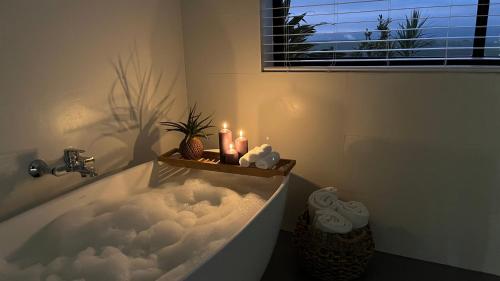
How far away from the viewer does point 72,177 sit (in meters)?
1.82

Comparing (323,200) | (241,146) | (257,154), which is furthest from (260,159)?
(323,200)

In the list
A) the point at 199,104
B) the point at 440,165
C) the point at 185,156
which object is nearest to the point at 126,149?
the point at 185,156

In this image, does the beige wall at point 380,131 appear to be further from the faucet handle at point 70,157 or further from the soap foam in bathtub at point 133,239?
the faucet handle at point 70,157

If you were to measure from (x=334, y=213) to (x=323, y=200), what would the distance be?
0.13 m

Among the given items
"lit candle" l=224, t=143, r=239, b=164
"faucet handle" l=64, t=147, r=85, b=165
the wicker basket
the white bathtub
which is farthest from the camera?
"lit candle" l=224, t=143, r=239, b=164

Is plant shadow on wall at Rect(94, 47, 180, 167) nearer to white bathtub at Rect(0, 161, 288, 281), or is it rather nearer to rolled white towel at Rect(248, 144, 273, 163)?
white bathtub at Rect(0, 161, 288, 281)

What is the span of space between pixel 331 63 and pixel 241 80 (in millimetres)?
534

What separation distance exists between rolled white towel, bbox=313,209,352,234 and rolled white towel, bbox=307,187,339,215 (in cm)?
6

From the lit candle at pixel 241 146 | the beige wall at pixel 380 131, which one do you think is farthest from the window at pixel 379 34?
the lit candle at pixel 241 146

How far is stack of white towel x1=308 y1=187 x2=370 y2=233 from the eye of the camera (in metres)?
1.88

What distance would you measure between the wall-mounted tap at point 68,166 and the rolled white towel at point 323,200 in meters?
1.08

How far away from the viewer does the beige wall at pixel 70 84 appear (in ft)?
5.06

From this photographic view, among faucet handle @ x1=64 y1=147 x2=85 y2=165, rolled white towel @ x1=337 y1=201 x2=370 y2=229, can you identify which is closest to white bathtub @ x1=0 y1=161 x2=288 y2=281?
faucet handle @ x1=64 y1=147 x2=85 y2=165

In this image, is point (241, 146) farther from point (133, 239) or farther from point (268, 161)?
point (133, 239)
